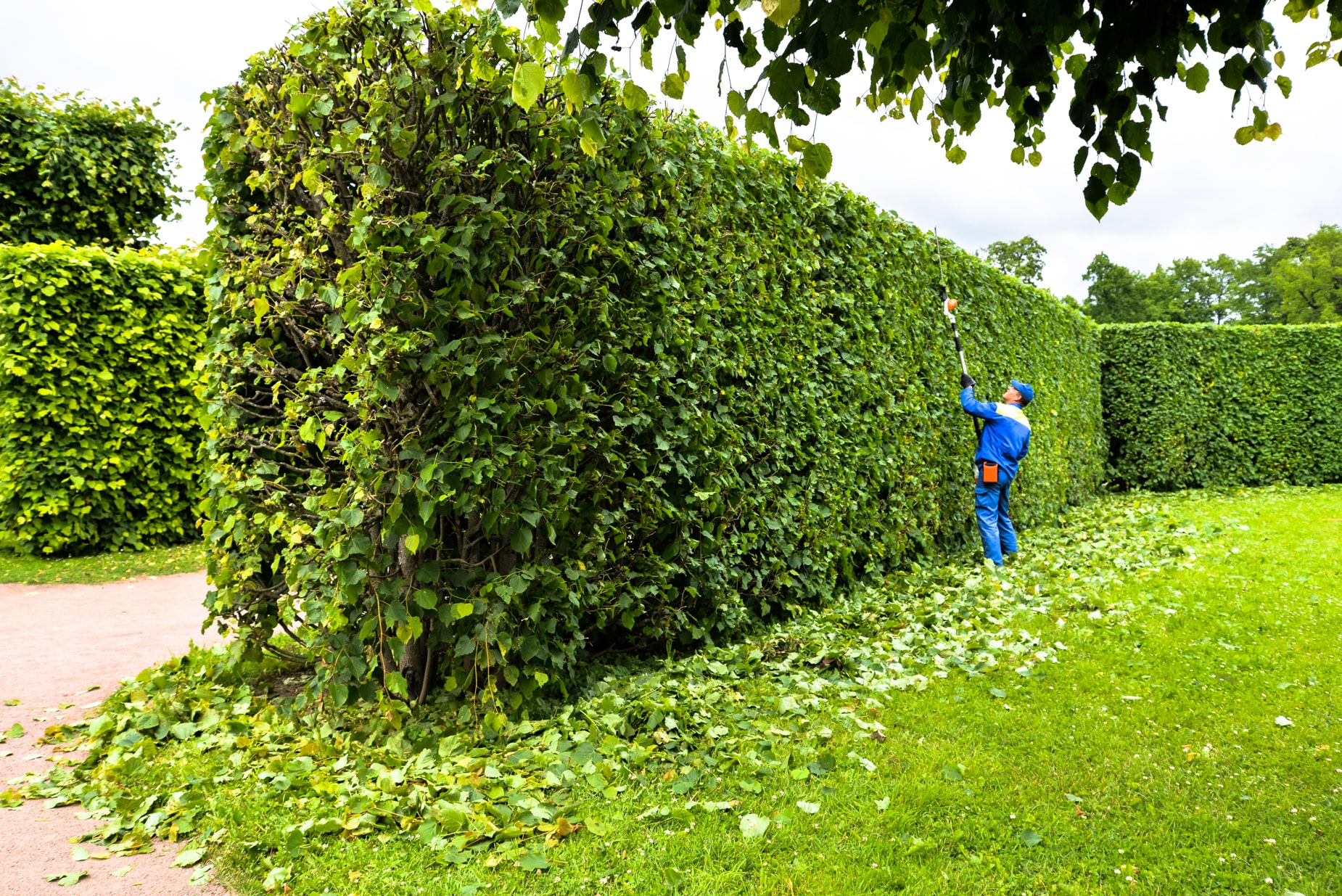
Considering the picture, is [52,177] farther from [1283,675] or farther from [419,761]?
[1283,675]

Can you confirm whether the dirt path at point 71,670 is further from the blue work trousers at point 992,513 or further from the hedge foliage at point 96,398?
the blue work trousers at point 992,513

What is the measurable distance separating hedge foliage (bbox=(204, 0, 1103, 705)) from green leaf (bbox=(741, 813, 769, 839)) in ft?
4.96

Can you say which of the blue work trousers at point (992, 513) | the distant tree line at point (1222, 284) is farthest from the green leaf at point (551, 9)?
the distant tree line at point (1222, 284)

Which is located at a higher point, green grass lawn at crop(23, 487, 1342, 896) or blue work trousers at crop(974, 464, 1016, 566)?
blue work trousers at crop(974, 464, 1016, 566)

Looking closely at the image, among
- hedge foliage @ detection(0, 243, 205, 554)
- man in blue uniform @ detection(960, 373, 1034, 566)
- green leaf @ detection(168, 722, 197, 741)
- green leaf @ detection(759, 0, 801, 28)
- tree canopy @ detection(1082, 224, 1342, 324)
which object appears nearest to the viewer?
green leaf @ detection(759, 0, 801, 28)

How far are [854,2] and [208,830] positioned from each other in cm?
402

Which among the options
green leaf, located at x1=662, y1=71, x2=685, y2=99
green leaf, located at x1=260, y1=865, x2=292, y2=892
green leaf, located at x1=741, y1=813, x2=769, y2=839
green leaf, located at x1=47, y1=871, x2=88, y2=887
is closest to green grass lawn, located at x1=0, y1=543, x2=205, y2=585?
green leaf, located at x1=47, y1=871, x2=88, y2=887

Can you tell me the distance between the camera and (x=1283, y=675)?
5352 millimetres

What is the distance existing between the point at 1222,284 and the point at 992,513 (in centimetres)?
6408

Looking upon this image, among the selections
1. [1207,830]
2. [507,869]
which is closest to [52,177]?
[507,869]

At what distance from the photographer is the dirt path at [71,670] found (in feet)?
10.4

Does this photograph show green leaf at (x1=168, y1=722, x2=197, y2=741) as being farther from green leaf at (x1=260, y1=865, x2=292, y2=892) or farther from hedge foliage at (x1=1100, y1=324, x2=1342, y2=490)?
hedge foliage at (x1=1100, y1=324, x2=1342, y2=490)

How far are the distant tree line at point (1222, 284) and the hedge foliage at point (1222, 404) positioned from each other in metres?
30.2

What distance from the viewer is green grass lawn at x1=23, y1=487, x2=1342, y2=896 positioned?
3.04m
